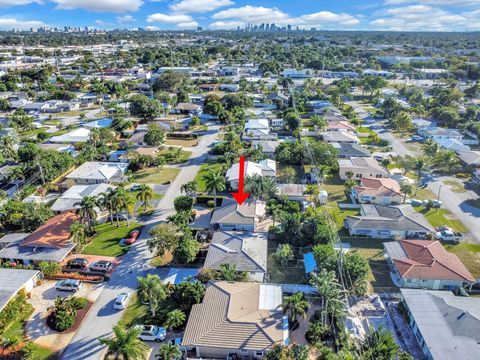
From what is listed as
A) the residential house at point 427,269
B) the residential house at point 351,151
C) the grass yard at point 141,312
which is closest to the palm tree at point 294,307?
the grass yard at point 141,312

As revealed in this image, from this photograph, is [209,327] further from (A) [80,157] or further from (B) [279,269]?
(A) [80,157]

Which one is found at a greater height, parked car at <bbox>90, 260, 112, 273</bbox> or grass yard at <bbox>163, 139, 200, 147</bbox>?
grass yard at <bbox>163, 139, 200, 147</bbox>

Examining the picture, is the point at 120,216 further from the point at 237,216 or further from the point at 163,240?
the point at 237,216

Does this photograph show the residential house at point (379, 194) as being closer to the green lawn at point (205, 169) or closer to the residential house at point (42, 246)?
the green lawn at point (205, 169)

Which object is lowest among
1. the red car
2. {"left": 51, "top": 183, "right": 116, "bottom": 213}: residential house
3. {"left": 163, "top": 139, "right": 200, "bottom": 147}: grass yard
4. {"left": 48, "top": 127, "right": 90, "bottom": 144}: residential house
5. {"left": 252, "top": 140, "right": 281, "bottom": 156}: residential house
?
the red car

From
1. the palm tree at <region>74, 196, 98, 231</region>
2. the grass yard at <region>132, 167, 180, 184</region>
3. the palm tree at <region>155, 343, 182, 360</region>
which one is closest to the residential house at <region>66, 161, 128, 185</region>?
the grass yard at <region>132, 167, 180, 184</region>

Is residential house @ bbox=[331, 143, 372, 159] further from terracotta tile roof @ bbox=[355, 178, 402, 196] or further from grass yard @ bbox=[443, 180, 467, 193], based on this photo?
grass yard @ bbox=[443, 180, 467, 193]

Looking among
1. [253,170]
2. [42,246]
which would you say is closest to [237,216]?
[253,170]
